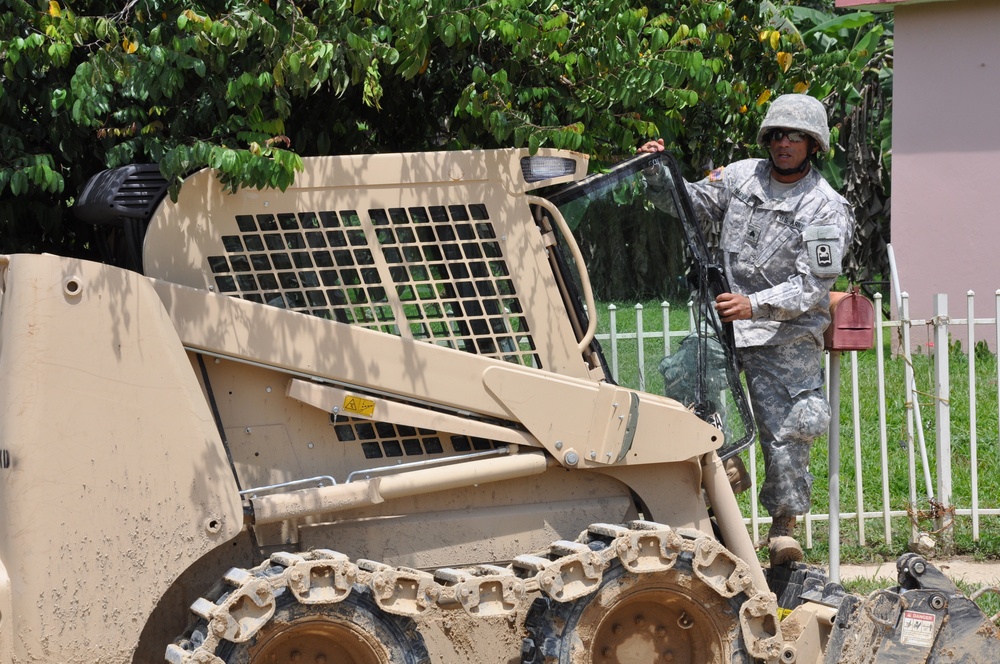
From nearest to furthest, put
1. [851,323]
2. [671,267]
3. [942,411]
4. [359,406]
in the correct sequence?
[359,406] → [671,267] → [851,323] → [942,411]

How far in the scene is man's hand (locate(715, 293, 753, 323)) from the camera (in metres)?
5.13

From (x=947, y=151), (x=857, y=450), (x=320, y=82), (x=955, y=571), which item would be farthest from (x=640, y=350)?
(x=947, y=151)

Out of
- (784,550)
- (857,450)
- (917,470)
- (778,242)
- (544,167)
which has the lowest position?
(917,470)

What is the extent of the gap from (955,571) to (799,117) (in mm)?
3009

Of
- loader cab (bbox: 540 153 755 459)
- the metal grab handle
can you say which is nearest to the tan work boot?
loader cab (bbox: 540 153 755 459)

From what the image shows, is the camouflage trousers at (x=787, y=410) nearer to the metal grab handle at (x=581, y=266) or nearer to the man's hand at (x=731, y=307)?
the man's hand at (x=731, y=307)

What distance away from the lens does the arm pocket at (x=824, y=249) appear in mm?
5531

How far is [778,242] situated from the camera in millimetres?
5711

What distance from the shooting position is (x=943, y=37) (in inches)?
493

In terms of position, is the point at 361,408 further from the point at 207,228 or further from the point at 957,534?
the point at 957,534

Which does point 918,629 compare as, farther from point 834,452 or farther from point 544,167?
point 544,167

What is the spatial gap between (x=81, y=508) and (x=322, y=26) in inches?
76.2

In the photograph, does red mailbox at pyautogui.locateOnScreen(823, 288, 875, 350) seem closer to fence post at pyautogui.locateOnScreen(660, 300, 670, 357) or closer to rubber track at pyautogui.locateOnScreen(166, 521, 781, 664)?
fence post at pyautogui.locateOnScreen(660, 300, 670, 357)

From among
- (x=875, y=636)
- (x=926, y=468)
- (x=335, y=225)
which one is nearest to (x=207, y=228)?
(x=335, y=225)
